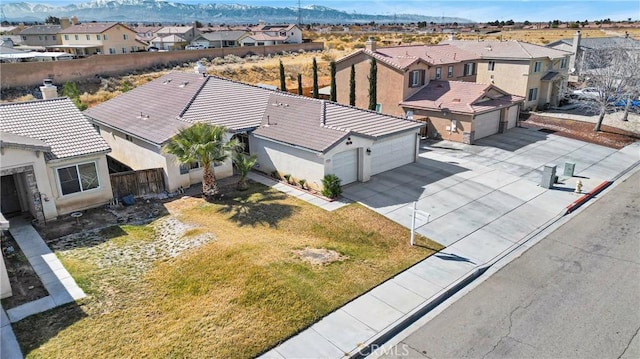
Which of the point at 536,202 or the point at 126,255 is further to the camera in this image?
the point at 536,202

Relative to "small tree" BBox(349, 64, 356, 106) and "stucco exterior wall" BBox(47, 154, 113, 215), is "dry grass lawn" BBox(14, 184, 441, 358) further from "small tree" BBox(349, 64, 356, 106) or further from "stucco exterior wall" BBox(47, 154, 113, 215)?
"small tree" BBox(349, 64, 356, 106)

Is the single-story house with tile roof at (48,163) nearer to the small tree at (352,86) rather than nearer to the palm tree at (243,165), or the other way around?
the palm tree at (243,165)

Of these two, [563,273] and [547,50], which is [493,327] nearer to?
[563,273]

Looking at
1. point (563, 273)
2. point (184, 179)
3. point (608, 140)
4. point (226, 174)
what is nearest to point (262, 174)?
point (226, 174)

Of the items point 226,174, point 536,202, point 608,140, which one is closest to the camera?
point 536,202

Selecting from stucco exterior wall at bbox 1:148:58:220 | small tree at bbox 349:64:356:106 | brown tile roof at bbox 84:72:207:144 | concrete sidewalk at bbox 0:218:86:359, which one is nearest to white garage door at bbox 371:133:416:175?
brown tile roof at bbox 84:72:207:144

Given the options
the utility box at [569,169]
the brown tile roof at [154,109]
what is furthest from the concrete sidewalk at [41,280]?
the utility box at [569,169]

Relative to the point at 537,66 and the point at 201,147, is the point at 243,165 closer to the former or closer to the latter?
the point at 201,147
